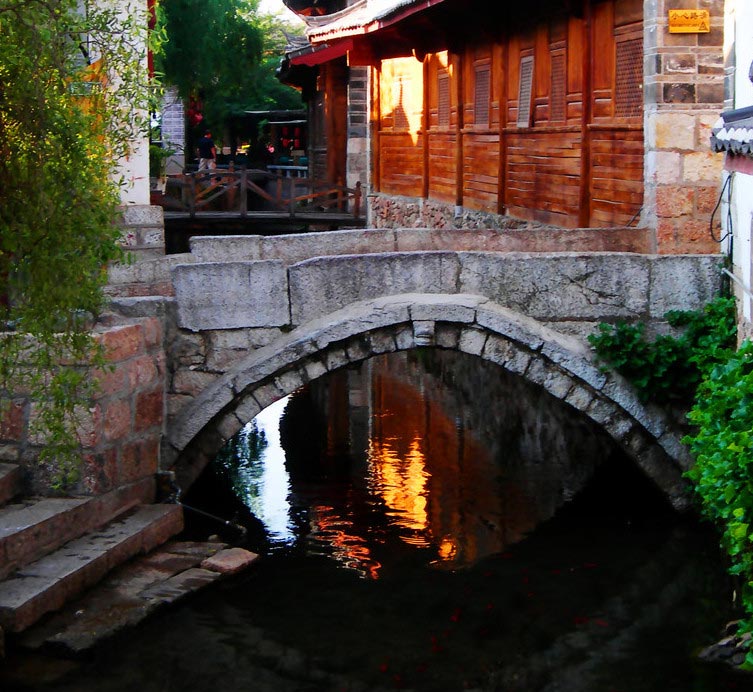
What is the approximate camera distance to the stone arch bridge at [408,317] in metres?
8.47

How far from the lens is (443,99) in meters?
15.5

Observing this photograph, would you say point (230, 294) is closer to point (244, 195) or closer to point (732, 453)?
point (732, 453)

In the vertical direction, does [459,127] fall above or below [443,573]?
above

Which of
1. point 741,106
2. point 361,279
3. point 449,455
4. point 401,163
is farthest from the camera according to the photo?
Answer: point 401,163

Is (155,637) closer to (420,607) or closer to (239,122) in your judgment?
(420,607)

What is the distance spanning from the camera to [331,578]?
818 cm

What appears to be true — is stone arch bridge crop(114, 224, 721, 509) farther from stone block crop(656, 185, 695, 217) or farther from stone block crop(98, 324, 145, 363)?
stone block crop(656, 185, 695, 217)

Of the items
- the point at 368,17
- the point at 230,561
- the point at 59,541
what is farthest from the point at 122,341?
the point at 368,17

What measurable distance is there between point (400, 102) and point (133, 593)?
38.0 ft

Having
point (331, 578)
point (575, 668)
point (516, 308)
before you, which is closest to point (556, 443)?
point (516, 308)

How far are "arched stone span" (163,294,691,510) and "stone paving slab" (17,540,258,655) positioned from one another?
0.89m

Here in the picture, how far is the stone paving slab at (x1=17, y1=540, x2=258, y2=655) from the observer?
263 inches

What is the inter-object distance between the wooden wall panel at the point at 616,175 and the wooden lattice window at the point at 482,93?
322 centimetres

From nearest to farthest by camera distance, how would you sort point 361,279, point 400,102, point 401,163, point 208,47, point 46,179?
point 46,179, point 361,279, point 401,163, point 400,102, point 208,47
